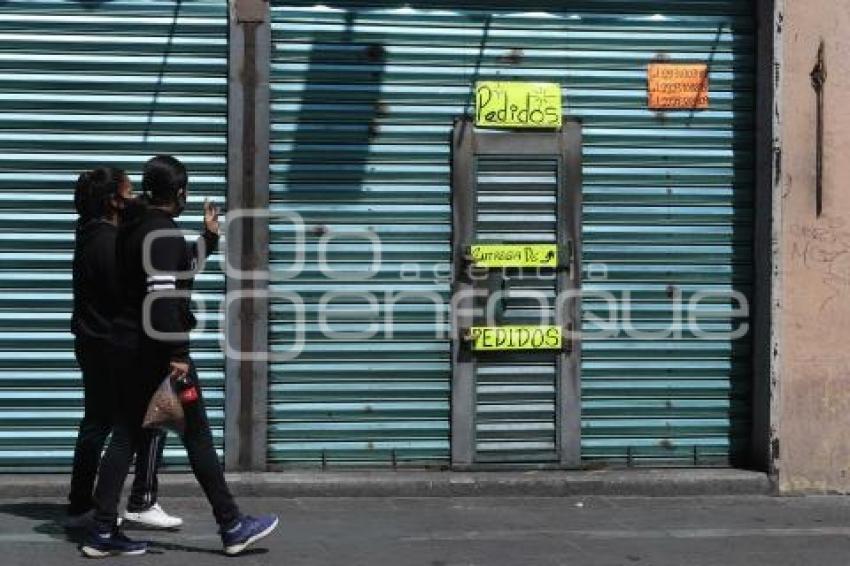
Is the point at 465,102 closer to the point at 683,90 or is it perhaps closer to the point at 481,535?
the point at 683,90

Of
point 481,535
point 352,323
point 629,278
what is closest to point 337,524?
point 481,535

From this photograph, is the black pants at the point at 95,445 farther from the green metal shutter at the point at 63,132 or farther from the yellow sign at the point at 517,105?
the yellow sign at the point at 517,105

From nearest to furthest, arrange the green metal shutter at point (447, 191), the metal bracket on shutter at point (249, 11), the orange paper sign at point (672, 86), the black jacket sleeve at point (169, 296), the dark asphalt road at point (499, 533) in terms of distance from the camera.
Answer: the black jacket sleeve at point (169, 296) → the dark asphalt road at point (499, 533) → the metal bracket on shutter at point (249, 11) → the green metal shutter at point (447, 191) → the orange paper sign at point (672, 86)

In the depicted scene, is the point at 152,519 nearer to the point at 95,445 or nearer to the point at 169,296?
the point at 95,445

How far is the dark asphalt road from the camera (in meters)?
6.68

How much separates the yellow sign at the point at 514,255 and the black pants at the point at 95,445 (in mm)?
2366

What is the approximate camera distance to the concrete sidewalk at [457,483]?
7.98 m

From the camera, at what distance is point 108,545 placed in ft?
21.1

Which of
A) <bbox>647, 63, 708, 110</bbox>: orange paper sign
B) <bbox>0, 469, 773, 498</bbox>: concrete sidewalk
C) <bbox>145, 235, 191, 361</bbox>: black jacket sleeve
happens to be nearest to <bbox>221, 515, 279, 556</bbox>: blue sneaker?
<bbox>145, 235, 191, 361</bbox>: black jacket sleeve

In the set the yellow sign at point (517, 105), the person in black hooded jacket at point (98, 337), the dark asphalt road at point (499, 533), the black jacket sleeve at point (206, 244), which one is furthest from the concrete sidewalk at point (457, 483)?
the yellow sign at point (517, 105)

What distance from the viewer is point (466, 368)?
8.39 meters

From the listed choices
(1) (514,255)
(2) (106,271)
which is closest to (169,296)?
(2) (106,271)

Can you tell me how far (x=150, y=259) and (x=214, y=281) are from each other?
185 centimetres

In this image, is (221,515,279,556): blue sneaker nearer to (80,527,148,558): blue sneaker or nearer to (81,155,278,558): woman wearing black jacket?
(81,155,278,558): woman wearing black jacket
